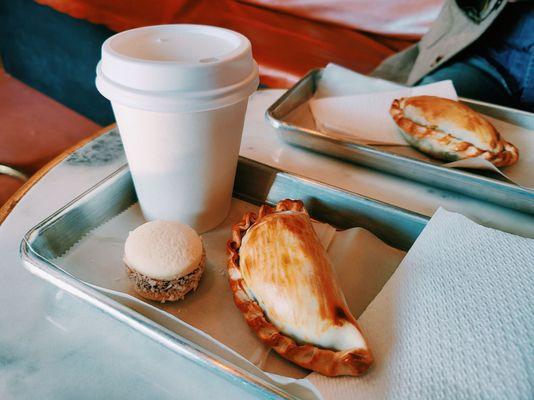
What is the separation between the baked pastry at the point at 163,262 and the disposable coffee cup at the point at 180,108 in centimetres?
8

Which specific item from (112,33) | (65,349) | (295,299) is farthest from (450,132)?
(112,33)

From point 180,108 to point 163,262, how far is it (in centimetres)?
18

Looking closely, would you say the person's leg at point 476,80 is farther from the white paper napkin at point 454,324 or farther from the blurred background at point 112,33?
the white paper napkin at point 454,324

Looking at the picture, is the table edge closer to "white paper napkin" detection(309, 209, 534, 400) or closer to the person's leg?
"white paper napkin" detection(309, 209, 534, 400)

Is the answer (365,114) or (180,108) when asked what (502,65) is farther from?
(180,108)

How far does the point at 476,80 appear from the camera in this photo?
1.17 meters

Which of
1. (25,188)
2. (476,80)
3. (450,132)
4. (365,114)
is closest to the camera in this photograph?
(25,188)

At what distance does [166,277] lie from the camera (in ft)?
1.57

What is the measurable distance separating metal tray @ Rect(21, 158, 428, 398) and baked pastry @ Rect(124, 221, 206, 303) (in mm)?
59

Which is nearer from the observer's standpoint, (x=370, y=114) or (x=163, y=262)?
(x=163, y=262)

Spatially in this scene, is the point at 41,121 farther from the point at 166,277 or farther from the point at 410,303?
the point at 410,303

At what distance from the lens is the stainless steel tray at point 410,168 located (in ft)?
2.18

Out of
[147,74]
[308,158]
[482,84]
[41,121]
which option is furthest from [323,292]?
[41,121]

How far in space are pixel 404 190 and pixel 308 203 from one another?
199 mm
